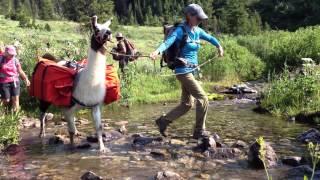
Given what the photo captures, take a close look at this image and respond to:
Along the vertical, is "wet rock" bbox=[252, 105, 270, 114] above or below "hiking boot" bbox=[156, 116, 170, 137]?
below

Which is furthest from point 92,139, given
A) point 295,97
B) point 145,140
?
point 295,97

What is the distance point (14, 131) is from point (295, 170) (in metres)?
4.67

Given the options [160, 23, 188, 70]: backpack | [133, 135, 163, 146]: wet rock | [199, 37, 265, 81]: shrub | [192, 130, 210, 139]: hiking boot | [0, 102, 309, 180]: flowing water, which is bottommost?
[0, 102, 309, 180]: flowing water

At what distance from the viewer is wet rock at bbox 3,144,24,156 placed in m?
8.66

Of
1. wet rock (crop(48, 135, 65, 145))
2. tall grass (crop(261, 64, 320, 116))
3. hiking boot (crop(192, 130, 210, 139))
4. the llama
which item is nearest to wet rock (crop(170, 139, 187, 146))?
hiking boot (crop(192, 130, 210, 139))

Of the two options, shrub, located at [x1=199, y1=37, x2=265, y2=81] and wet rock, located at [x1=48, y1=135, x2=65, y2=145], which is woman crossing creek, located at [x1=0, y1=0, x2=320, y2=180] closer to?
wet rock, located at [x1=48, y1=135, x2=65, y2=145]

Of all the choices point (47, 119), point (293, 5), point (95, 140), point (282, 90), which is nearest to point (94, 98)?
point (95, 140)

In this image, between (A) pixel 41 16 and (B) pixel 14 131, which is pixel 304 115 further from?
(A) pixel 41 16

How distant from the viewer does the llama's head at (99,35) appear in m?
7.88

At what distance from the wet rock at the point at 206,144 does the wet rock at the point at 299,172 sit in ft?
4.97

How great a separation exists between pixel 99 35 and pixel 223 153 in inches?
102

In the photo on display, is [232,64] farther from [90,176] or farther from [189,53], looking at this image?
[90,176]

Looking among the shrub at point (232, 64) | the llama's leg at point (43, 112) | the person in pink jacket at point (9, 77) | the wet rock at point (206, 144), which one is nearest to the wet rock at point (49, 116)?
the person in pink jacket at point (9, 77)

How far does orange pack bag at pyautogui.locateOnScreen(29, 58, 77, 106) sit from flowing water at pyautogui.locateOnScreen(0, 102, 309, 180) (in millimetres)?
894
